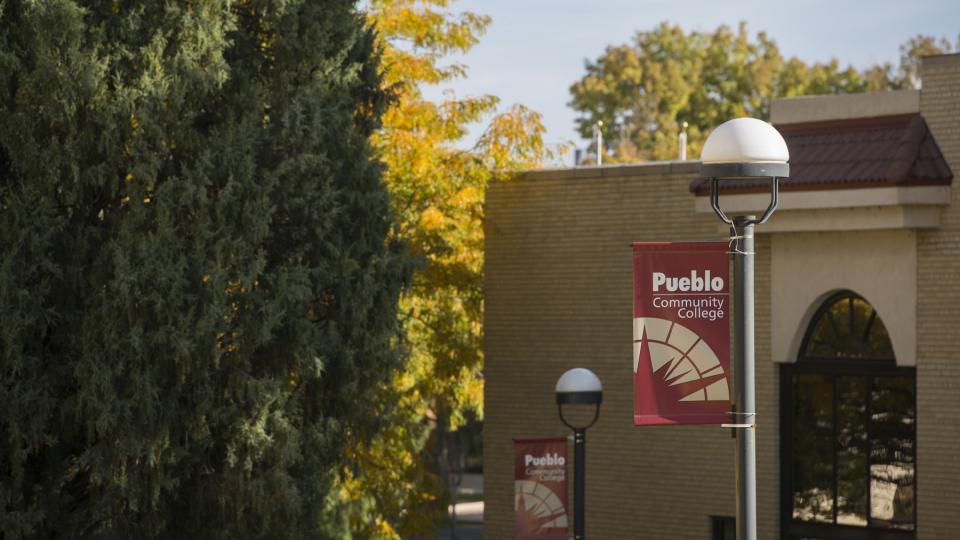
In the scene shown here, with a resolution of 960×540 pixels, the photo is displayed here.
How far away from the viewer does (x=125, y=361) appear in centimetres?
1509

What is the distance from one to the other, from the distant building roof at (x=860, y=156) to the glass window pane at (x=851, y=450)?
2.51 m

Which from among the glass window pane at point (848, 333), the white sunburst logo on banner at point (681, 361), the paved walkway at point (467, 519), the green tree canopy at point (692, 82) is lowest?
the paved walkway at point (467, 519)

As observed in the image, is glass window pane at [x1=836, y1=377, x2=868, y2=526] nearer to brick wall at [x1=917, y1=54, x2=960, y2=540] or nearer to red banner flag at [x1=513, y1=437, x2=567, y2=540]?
brick wall at [x1=917, y1=54, x2=960, y2=540]

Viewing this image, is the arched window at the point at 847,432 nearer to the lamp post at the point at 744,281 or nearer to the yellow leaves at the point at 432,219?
the yellow leaves at the point at 432,219

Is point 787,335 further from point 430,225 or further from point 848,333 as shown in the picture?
point 430,225

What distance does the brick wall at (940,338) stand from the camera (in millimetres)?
16516

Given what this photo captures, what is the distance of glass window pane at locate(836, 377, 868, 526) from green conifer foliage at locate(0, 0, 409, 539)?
550 cm

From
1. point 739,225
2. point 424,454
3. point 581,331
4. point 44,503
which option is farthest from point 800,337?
point 424,454

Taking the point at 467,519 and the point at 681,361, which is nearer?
the point at 681,361

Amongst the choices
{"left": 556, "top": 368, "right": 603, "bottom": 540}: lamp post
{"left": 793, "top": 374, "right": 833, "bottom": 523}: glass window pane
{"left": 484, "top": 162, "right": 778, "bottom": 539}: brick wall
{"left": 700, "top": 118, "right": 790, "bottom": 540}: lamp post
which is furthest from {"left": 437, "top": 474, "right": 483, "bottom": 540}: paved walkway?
{"left": 700, "top": 118, "right": 790, "bottom": 540}: lamp post

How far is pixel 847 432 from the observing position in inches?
691

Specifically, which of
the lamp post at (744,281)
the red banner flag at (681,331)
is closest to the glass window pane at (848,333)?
the red banner flag at (681,331)

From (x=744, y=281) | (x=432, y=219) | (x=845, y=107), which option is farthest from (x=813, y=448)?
(x=744, y=281)

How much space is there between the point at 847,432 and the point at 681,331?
982 cm
